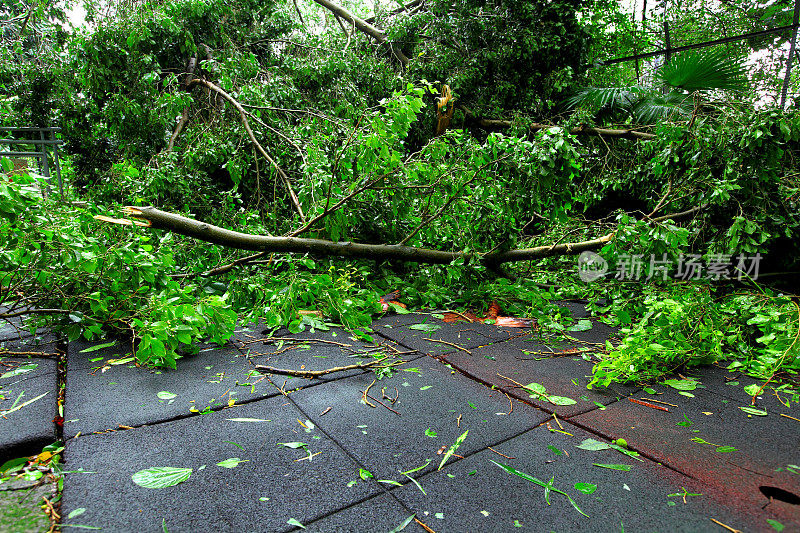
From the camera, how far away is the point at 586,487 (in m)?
1.27

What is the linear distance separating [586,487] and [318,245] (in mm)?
2354

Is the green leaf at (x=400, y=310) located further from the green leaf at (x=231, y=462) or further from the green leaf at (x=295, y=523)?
the green leaf at (x=295, y=523)

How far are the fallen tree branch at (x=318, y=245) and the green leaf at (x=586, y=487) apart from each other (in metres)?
2.11

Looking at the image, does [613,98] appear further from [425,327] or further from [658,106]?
[425,327]

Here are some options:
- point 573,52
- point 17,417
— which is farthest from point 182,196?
point 573,52

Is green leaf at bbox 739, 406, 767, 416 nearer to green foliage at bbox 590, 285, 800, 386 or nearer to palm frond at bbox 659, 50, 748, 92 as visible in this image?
green foliage at bbox 590, 285, 800, 386

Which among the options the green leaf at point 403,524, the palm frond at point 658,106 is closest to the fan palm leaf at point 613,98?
the palm frond at point 658,106

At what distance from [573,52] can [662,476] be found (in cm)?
627

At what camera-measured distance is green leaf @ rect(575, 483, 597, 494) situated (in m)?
1.25

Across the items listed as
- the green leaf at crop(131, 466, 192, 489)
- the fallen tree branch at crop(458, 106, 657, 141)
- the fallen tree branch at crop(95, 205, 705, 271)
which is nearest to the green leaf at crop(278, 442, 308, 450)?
the green leaf at crop(131, 466, 192, 489)

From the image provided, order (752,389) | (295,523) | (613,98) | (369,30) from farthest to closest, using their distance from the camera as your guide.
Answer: (369,30) < (613,98) < (752,389) < (295,523)

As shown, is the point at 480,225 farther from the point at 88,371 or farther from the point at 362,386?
the point at 88,371

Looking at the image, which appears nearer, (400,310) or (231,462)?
(231,462)

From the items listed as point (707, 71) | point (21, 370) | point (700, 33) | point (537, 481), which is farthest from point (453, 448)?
point (700, 33)
